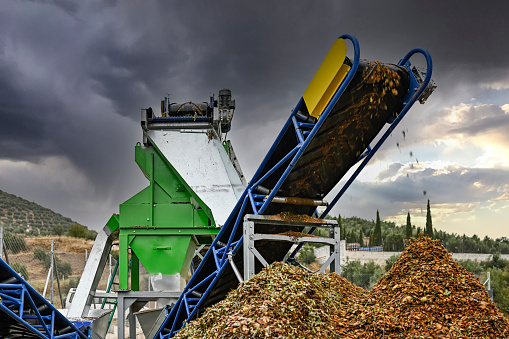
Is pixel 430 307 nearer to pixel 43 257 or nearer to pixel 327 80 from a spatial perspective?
pixel 327 80

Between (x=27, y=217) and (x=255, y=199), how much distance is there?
2246 inches

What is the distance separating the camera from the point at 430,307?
20.0 ft

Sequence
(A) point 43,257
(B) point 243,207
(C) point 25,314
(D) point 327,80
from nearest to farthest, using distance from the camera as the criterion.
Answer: (D) point 327,80
(B) point 243,207
(C) point 25,314
(A) point 43,257

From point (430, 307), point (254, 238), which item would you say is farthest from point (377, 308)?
point (254, 238)

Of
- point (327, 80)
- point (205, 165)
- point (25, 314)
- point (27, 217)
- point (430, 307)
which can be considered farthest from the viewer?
point (27, 217)

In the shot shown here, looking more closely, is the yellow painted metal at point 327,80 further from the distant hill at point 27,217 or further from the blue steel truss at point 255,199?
the distant hill at point 27,217

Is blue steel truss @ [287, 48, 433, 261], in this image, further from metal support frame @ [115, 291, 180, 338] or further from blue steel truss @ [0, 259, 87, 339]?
blue steel truss @ [0, 259, 87, 339]

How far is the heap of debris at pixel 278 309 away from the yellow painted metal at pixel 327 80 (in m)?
2.52

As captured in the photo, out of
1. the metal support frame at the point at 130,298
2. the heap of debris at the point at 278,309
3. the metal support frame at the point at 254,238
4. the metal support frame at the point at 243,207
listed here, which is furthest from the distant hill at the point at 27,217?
the heap of debris at the point at 278,309

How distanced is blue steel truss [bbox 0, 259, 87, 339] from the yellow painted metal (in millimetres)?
6032

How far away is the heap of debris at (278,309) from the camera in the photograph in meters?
5.93

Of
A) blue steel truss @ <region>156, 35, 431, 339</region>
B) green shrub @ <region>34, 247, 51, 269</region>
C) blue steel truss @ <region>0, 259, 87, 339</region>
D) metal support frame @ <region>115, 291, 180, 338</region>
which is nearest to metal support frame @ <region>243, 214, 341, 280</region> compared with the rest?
blue steel truss @ <region>156, 35, 431, 339</region>

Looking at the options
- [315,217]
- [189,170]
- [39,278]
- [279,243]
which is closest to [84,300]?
[189,170]

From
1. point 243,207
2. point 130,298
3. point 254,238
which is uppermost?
point 243,207
